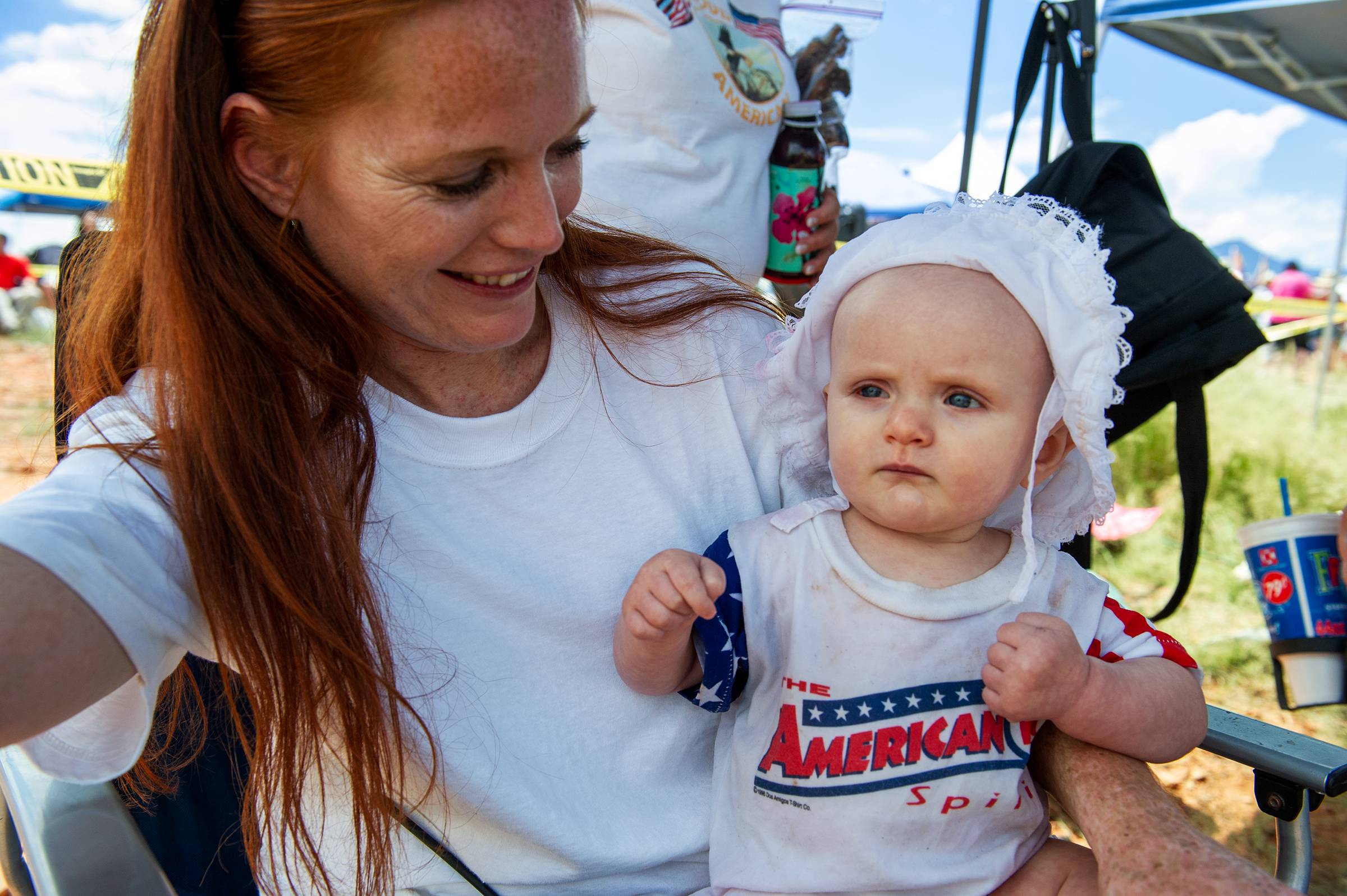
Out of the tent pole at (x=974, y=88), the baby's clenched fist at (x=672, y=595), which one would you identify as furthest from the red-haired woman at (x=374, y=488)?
the tent pole at (x=974, y=88)

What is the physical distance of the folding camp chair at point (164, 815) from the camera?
1.21 meters

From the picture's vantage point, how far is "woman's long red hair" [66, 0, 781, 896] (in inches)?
38.2

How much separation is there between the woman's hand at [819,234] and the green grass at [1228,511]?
246cm

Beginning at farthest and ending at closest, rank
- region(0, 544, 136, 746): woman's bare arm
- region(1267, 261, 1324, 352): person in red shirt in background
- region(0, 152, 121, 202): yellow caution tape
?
1. region(1267, 261, 1324, 352): person in red shirt in background
2. region(0, 152, 121, 202): yellow caution tape
3. region(0, 544, 136, 746): woman's bare arm

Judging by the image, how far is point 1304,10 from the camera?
479 cm

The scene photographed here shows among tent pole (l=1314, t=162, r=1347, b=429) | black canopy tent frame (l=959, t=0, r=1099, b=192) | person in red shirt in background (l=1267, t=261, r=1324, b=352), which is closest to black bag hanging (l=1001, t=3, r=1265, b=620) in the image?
black canopy tent frame (l=959, t=0, r=1099, b=192)

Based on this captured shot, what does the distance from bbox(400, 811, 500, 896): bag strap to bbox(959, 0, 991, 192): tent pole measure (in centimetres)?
223

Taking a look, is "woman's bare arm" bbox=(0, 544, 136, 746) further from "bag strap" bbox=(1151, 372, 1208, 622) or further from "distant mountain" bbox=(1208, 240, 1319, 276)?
"distant mountain" bbox=(1208, 240, 1319, 276)

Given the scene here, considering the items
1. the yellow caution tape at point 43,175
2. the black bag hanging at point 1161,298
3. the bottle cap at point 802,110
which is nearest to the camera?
the black bag hanging at point 1161,298

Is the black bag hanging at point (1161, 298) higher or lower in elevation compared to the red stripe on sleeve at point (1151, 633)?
higher

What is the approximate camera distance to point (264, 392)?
103 centimetres

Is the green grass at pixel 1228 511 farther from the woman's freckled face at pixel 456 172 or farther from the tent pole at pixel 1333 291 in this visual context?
the woman's freckled face at pixel 456 172

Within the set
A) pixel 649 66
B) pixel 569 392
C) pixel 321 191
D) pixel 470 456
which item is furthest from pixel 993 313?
pixel 649 66

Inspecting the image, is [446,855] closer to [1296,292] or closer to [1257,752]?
[1257,752]
